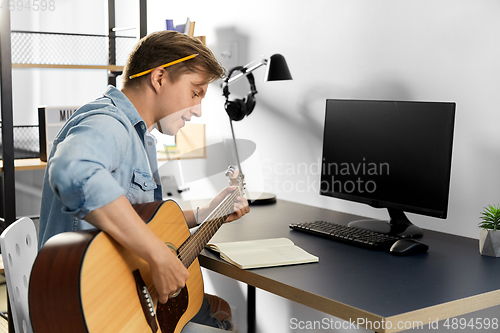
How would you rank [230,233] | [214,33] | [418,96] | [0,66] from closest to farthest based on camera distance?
[230,233], [418,96], [0,66], [214,33]

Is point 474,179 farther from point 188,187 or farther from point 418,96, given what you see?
point 188,187

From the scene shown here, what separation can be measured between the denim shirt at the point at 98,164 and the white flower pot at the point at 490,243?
854 millimetres

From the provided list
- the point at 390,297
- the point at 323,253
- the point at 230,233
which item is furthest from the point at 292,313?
the point at 390,297

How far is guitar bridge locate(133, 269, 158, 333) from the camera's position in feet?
3.44

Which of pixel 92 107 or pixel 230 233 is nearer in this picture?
pixel 92 107

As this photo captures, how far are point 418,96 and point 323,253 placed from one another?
741 mm

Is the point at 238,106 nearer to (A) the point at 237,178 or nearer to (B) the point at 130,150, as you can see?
(A) the point at 237,178

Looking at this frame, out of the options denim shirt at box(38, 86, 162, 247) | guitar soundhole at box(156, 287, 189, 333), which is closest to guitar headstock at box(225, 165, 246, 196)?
denim shirt at box(38, 86, 162, 247)

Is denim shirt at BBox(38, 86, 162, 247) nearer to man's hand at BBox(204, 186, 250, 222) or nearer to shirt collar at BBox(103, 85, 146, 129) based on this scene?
shirt collar at BBox(103, 85, 146, 129)

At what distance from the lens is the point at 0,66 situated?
6.61 ft

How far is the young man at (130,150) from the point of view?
0.94 metres

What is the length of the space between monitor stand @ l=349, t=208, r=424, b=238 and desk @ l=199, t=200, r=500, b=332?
0.18 feet

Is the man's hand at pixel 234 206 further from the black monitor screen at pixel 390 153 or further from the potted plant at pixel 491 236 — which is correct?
the potted plant at pixel 491 236

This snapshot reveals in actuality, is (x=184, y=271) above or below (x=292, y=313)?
above
